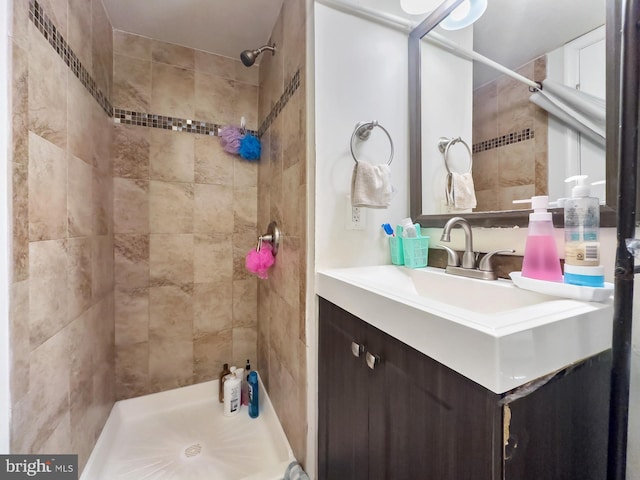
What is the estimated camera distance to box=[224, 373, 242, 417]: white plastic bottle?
1567 mm

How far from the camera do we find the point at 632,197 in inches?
18.0

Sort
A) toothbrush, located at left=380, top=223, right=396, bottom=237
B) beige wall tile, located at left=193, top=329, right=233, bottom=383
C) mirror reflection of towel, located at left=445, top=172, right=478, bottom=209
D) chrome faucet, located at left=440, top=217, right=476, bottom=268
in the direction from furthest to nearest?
1. beige wall tile, located at left=193, top=329, right=233, bottom=383
2. toothbrush, located at left=380, top=223, right=396, bottom=237
3. mirror reflection of towel, located at left=445, top=172, right=478, bottom=209
4. chrome faucet, located at left=440, top=217, right=476, bottom=268

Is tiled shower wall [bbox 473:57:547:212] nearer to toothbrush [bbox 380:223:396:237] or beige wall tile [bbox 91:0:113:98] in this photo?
toothbrush [bbox 380:223:396:237]

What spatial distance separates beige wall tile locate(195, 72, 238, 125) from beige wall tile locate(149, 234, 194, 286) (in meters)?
0.78

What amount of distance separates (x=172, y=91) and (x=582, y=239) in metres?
2.01

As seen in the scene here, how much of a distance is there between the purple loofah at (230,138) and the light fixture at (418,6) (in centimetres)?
111

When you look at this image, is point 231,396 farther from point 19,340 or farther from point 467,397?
point 467,397

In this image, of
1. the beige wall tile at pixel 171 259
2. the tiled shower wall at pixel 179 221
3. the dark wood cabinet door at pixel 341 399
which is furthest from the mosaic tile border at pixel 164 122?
the dark wood cabinet door at pixel 341 399

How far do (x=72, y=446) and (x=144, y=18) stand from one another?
1.98 m

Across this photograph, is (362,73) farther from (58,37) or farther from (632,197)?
(58,37)

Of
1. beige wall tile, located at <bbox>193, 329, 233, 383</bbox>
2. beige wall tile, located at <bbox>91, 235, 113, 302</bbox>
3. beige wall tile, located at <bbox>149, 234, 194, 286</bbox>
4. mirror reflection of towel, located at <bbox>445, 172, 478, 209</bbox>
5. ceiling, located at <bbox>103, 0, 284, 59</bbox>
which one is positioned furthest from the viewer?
beige wall tile, located at <bbox>193, 329, 233, 383</bbox>

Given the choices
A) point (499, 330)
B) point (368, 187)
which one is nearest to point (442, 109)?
point (368, 187)

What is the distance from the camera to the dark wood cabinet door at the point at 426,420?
407mm

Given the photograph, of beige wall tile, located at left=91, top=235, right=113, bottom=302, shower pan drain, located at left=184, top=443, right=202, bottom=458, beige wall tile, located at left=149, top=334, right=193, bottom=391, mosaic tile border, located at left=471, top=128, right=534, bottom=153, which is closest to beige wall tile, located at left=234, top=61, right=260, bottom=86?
beige wall tile, located at left=91, top=235, right=113, bottom=302
